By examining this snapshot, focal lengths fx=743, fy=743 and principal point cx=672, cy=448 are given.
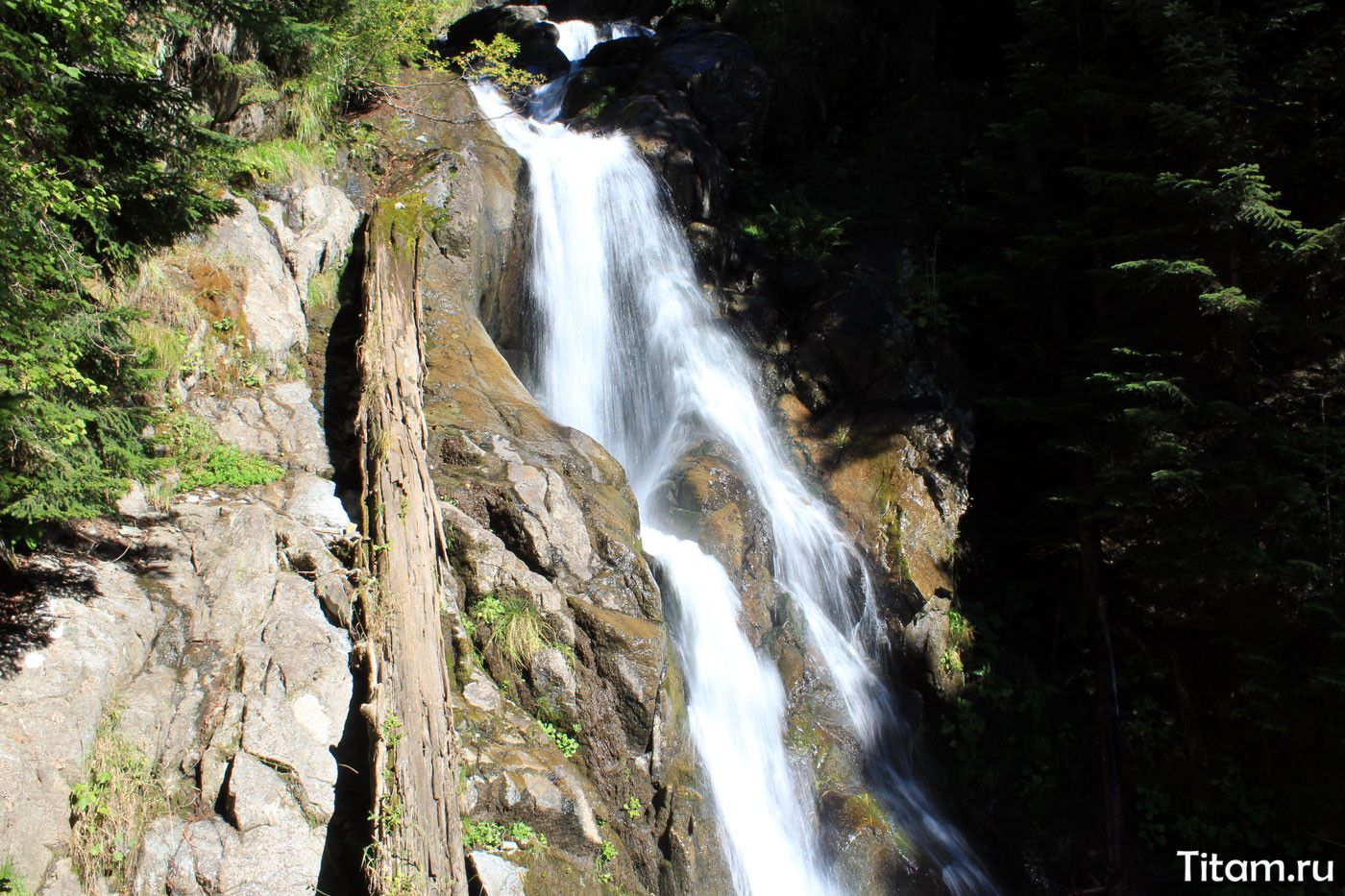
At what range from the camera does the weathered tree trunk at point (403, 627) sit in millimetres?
Result: 3906

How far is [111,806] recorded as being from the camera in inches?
143

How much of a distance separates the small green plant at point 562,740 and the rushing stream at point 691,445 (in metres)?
1.24

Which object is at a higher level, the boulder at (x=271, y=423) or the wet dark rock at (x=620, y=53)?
the wet dark rock at (x=620, y=53)

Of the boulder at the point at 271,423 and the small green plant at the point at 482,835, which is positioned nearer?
the small green plant at the point at 482,835

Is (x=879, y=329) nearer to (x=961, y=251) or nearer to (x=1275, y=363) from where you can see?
(x=961, y=251)

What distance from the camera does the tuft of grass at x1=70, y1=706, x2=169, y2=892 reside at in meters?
3.54

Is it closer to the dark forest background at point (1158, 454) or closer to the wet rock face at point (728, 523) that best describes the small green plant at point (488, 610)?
the wet rock face at point (728, 523)

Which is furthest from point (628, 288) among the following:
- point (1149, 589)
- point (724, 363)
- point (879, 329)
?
point (1149, 589)

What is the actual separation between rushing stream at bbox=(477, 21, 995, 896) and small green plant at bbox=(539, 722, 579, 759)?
124 centimetres

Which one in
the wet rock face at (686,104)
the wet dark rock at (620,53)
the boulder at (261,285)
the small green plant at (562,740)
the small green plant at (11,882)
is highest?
the wet dark rock at (620,53)

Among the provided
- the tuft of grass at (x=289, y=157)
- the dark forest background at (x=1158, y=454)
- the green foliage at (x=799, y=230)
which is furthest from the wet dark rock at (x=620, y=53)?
the tuft of grass at (x=289, y=157)

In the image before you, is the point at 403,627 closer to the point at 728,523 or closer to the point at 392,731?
the point at 392,731

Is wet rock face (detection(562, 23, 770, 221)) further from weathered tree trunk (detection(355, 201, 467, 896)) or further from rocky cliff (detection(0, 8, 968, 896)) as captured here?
weathered tree trunk (detection(355, 201, 467, 896))

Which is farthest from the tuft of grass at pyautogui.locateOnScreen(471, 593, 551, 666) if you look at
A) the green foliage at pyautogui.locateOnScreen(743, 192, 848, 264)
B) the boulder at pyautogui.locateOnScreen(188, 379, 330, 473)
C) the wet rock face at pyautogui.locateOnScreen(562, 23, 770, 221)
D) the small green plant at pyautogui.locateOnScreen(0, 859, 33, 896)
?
the green foliage at pyautogui.locateOnScreen(743, 192, 848, 264)
